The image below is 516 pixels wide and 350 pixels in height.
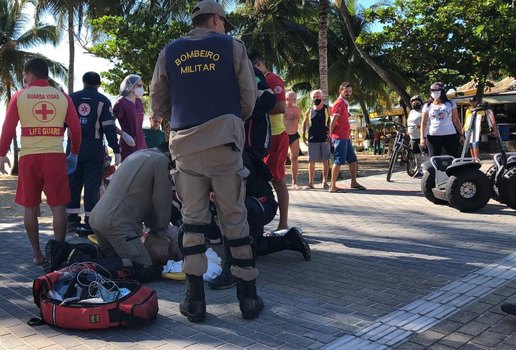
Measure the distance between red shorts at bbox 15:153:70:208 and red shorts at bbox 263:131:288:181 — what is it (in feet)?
6.81

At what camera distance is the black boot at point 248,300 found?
11.4 ft

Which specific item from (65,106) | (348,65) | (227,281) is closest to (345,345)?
(227,281)

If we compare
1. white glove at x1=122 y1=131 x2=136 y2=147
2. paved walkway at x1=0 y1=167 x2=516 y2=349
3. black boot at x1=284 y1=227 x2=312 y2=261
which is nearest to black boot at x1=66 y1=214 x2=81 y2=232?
paved walkway at x1=0 y1=167 x2=516 y2=349

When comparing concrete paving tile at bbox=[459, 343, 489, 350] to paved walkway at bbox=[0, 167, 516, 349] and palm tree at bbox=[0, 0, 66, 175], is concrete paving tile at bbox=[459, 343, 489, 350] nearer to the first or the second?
paved walkway at bbox=[0, 167, 516, 349]

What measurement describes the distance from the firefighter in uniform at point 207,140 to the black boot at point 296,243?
55.4 inches

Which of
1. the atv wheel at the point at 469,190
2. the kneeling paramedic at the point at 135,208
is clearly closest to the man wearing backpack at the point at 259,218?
the kneeling paramedic at the point at 135,208

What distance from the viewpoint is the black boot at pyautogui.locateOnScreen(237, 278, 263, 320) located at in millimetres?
3479

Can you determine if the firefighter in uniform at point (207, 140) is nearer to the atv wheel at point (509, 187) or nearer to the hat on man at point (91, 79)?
the hat on man at point (91, 79)

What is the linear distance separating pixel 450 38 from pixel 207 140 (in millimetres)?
18840

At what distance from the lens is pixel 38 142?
485cm

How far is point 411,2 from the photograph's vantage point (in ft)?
66.1

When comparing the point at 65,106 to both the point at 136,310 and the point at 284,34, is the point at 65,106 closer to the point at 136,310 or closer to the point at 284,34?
the point at 136,310

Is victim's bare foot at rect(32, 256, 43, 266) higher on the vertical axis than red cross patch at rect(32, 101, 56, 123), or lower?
lower

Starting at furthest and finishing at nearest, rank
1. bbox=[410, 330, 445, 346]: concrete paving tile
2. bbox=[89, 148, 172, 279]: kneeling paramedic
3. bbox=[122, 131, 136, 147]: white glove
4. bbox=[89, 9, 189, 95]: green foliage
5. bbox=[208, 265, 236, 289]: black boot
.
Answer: bbox=[89, 9, 189, 95]: green foliage, bbox=[122, 131, 136, 147]: white glove, bbox=[89, 148, 172, 279]: kneeling paramedic, bbox=[208, 265, 236, 289]: black boot, bbox=[410, 330, 445, 346]: concrete paving tile
